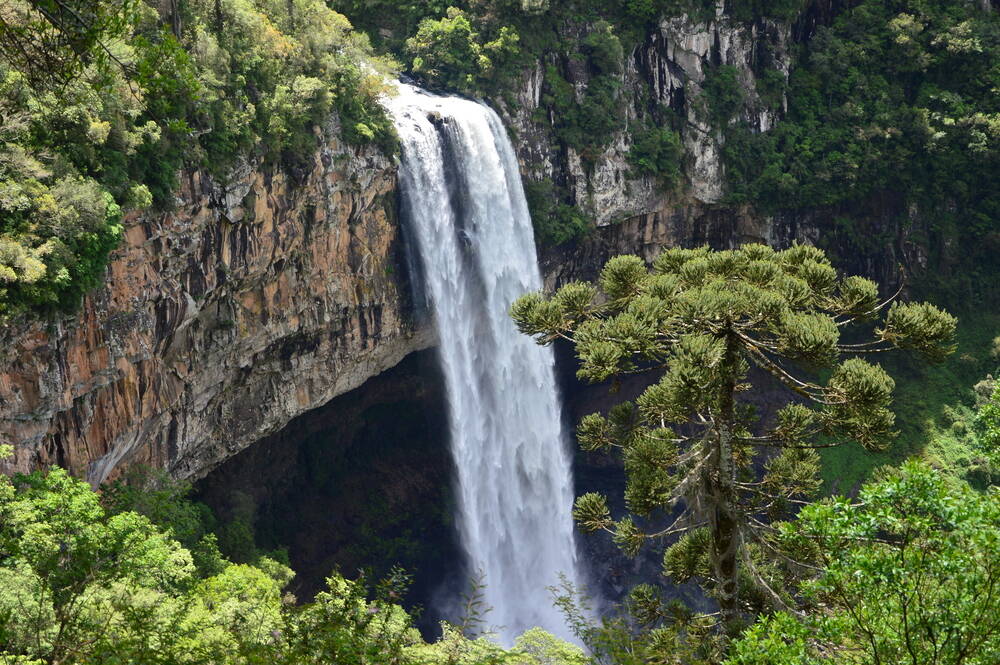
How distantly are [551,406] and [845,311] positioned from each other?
1954 centimetres

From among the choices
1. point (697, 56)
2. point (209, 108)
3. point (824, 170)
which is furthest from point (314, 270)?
point (824, 170)

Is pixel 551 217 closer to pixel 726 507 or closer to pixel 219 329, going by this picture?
pixel 219 329

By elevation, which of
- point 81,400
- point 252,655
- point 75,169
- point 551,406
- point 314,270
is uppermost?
point 75,169

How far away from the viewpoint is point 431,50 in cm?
3022

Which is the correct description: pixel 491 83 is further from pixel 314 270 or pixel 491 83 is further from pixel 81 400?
pixel 81 400

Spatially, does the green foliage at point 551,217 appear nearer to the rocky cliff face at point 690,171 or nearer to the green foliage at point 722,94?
the rocky cliff face at point 690,171

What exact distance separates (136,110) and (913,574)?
49.9ft

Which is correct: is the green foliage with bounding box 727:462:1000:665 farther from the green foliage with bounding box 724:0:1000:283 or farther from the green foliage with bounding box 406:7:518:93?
the green foliage with bounding box 724:0:1000:283

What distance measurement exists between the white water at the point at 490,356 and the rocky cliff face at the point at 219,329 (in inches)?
55.9

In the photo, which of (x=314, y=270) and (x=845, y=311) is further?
(x=314, y=270)

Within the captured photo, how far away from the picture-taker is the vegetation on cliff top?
1096cm

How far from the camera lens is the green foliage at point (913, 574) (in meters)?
6.82

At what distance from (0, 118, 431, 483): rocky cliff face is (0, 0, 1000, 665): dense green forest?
83cm

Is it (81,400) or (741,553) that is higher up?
(81,400)
